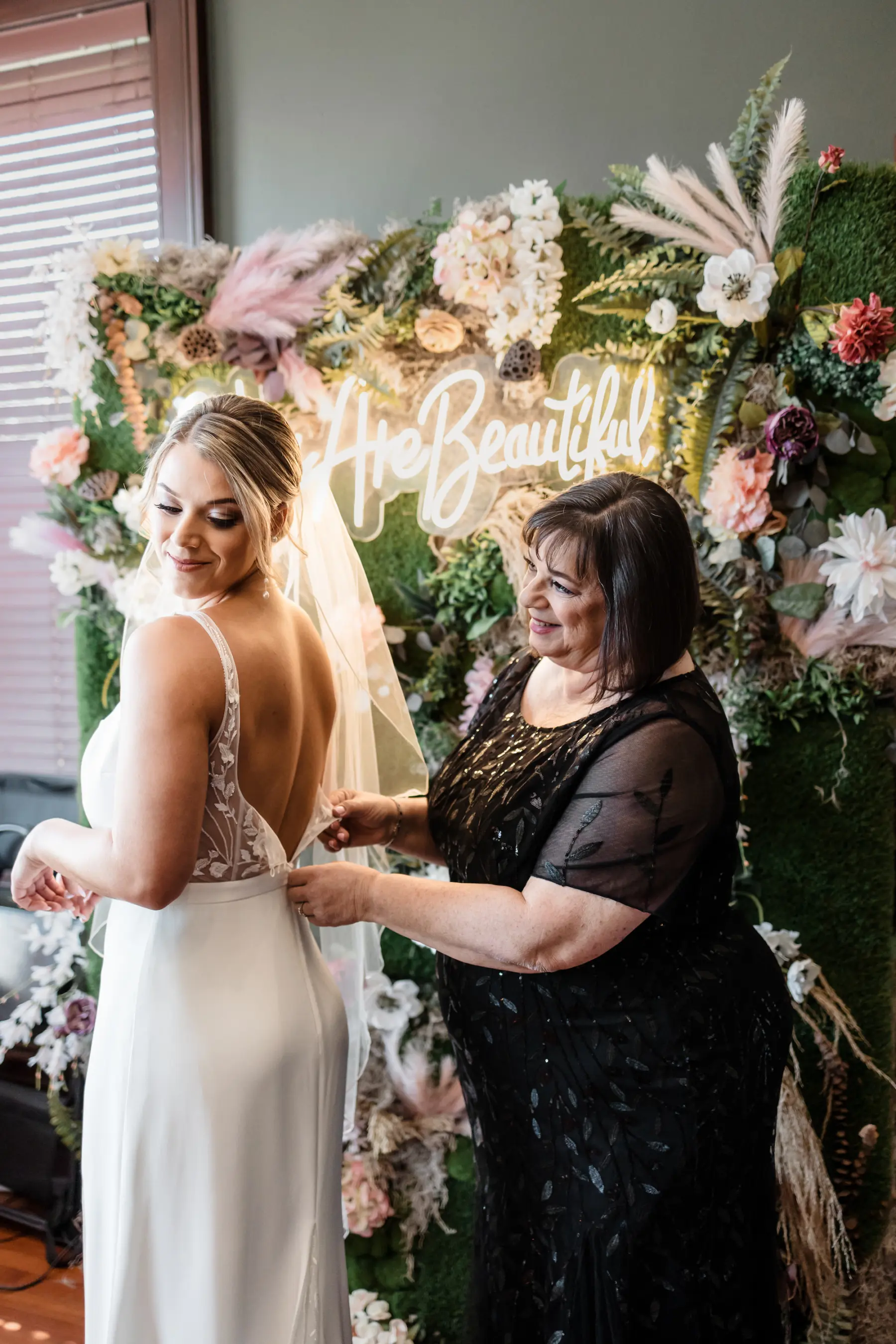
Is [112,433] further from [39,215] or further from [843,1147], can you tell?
[843,1147]

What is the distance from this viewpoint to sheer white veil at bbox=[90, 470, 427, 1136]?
72.6 inches

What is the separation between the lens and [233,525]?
144 centimetres

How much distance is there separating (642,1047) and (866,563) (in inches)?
42.4

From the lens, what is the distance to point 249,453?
4.73 ft

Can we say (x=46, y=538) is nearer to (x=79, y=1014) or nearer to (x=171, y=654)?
(x=79, y=1014)

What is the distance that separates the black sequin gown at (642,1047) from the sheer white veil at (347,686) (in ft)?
1.24

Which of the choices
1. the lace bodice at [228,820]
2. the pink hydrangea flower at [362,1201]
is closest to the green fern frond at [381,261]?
the lace bodice at [228,820]

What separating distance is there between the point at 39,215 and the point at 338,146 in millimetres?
1063

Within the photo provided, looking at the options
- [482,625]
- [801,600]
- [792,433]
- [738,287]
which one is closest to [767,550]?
[801,600]

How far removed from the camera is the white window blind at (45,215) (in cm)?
310

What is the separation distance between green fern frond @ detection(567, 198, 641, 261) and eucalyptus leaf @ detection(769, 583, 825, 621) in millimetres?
798

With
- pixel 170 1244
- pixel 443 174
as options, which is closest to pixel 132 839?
pixel 170 1244

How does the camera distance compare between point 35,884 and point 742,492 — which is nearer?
point 35,884

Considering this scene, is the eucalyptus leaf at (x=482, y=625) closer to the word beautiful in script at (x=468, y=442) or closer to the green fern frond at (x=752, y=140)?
the word beautiful in script at (x=468, y=442)
